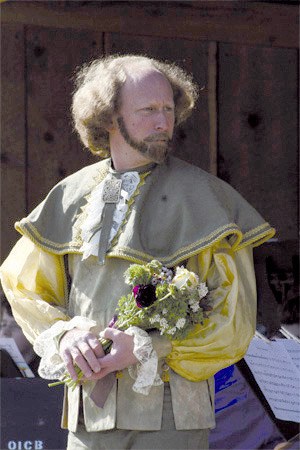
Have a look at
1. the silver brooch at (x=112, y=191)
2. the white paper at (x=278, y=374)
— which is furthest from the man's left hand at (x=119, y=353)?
the white paper at (x=278, y=374)

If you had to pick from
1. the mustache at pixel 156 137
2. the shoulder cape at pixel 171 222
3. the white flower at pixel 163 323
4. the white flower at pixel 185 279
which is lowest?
the white flower at pixel 163 323

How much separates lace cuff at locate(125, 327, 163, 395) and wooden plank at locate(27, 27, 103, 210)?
2.26 meters

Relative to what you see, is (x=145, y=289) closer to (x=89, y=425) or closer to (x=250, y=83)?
(x=89, y=425)

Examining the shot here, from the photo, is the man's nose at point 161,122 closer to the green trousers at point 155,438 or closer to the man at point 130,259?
the man at point 130,259

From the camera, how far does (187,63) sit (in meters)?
5.46

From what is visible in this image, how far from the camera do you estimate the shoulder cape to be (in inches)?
138

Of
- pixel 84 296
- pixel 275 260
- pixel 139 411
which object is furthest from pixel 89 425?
pixel 275 260

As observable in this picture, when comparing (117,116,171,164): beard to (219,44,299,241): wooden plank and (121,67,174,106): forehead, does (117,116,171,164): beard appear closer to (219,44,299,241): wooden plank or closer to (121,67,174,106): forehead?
(121,67,174,106): forehead

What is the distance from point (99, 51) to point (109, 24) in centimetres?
13

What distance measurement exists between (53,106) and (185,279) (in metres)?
2.35

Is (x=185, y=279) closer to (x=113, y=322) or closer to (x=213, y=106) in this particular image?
(x=113, y=322)

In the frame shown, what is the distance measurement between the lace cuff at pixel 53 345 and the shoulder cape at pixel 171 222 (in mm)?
229

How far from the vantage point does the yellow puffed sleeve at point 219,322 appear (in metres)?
3.39

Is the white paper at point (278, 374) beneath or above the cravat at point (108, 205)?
beneath
